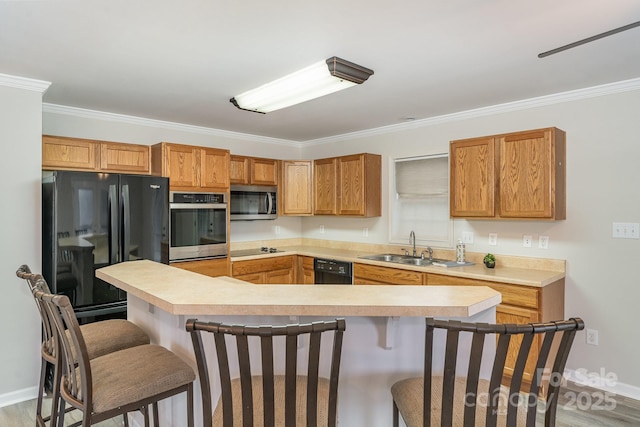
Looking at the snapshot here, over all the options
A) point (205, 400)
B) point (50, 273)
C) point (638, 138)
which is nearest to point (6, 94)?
point (50, 273)

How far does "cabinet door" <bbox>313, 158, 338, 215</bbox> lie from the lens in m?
4.84

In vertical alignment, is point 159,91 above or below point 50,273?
above

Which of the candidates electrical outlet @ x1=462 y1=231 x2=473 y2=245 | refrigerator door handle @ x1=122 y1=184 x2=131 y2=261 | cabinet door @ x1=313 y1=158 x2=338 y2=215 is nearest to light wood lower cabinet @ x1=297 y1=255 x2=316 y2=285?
cabinet door @ x1=313 y1=158 x2=338 y2=215

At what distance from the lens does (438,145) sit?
4.11 m

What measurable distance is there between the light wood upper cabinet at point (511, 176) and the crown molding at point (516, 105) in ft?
1.03

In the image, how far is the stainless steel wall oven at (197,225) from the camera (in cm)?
A: 377

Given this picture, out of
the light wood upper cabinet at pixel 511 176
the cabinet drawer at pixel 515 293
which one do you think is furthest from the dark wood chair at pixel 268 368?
the light wood upper cabinet at pixel 511 176

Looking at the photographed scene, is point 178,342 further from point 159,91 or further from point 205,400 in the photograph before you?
point 159,91

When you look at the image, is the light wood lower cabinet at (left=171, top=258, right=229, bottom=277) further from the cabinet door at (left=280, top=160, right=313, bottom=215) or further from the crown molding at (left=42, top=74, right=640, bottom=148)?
the crown molding at (left=42, top=74, right=640, bottom=148)

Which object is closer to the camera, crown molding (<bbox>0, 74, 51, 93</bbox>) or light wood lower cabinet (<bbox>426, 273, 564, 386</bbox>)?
crown molding (<bbox>0, 74, 51, 93</bbox>)

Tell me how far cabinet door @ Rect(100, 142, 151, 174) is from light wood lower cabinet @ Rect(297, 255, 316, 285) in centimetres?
204

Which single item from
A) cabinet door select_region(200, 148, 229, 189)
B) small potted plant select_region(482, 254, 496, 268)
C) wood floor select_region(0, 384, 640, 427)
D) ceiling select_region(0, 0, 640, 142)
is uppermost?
ceiling select_region(0, 0, 640, 142)

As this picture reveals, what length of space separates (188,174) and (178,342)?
2.37m

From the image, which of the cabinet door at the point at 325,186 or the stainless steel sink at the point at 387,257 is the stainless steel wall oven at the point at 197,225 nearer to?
the cabinet door at the point at 325,186
